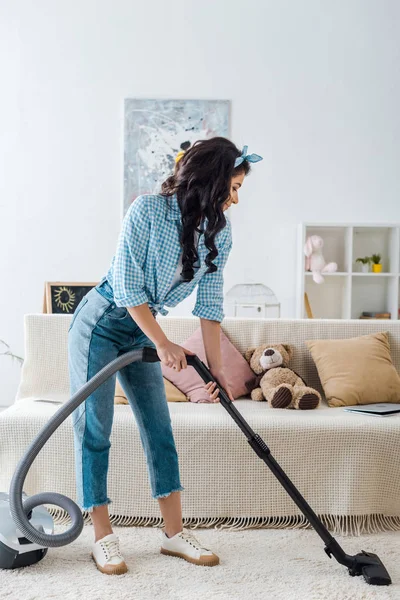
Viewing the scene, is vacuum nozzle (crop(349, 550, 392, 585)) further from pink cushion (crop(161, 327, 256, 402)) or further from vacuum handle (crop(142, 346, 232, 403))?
pink cushion (crop(161, 327, 256, 402))

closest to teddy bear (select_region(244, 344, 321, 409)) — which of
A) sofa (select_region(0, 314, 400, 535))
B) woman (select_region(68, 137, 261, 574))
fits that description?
sofa (select_region(0, 314, 400, 535))

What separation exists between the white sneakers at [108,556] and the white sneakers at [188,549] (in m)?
0.16

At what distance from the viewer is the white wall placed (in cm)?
448

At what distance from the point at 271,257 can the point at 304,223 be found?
0.34m

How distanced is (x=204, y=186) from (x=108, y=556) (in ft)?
3.42

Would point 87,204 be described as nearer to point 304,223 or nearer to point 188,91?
point 188,91

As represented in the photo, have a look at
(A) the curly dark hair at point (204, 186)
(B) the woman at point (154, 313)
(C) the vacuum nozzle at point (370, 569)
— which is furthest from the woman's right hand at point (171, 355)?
(C) the vacuum nozzle at point (370, 569)

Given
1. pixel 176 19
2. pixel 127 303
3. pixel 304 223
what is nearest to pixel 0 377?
pixel 304 223

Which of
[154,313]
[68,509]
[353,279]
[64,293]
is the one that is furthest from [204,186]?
[353,279]

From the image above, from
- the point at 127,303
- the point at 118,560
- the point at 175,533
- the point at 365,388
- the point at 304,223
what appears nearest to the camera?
the point at 127,303

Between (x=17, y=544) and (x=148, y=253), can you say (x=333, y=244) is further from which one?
(x=17, y=544)

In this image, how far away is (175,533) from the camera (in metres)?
2.03

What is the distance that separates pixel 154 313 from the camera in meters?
1.94

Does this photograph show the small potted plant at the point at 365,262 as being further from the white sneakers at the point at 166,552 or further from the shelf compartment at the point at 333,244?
the white sneakers at the point at 166,552
